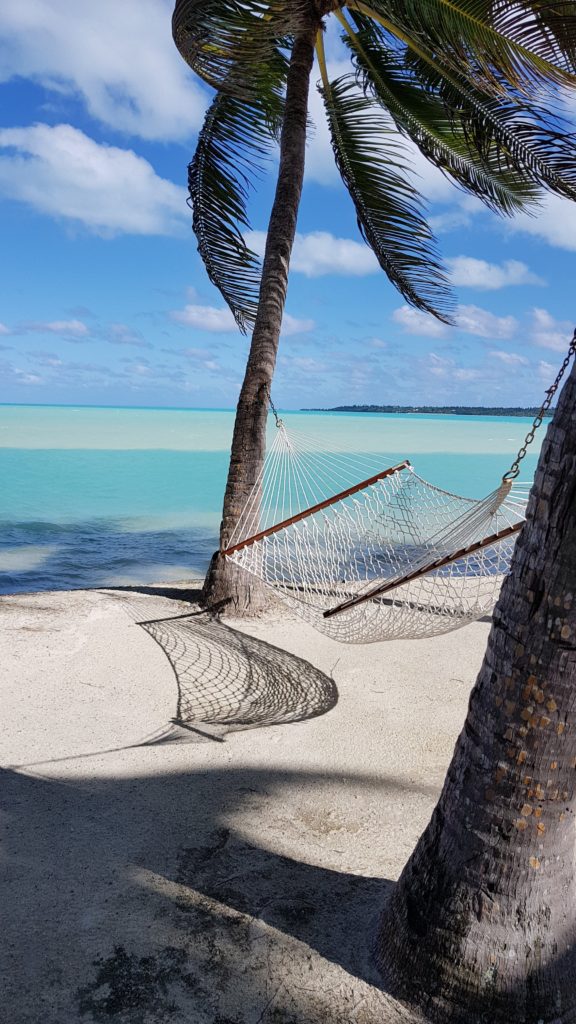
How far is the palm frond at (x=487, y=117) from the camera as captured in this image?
311 cm

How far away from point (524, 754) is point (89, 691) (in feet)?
6.42

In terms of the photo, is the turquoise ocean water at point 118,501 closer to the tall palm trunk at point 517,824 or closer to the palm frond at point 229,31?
the palm frond at point 229,31

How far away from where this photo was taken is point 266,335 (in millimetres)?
3818

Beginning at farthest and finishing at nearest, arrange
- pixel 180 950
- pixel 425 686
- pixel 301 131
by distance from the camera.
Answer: pixel 301 131 → pixel 425 686 → pixel 180 950

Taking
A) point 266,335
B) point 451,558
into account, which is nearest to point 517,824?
point 451,558

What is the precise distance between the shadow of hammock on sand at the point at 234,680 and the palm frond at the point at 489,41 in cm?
259

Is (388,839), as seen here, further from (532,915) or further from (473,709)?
(473,709)

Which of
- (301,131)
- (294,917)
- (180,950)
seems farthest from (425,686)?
(301,131)

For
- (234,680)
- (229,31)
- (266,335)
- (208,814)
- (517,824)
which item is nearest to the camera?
(517,824)

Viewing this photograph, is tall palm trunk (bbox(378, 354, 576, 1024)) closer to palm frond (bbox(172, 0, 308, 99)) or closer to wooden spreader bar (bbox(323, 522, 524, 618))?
wooden spreader bar (bbox(323, 522, 524, 618))

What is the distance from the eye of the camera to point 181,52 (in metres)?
3.80

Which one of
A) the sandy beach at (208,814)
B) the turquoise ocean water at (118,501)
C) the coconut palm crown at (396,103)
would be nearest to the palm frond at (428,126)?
the coconut palm crown at (396,103)

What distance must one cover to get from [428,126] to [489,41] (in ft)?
3.52

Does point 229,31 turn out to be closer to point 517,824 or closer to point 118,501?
point 517,824
